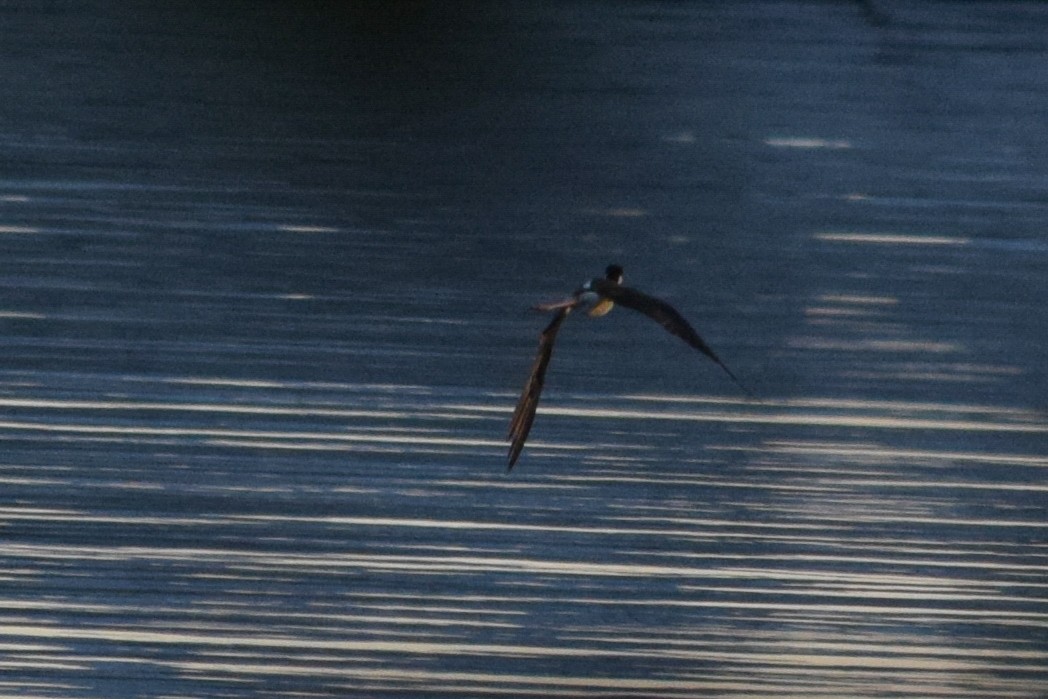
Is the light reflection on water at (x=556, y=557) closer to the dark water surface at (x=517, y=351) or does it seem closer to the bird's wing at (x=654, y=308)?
the dark water surface at (x=517, y=351)

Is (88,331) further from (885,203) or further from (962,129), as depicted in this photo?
(962,129)

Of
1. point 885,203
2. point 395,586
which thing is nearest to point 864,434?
point 885,203

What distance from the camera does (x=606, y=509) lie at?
4.07 feet

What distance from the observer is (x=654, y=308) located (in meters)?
1.16

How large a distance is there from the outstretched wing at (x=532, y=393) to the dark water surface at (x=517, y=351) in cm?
3

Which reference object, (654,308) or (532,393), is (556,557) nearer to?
(532,393)

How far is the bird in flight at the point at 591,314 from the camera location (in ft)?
3.76

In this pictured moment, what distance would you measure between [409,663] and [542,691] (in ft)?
0.48

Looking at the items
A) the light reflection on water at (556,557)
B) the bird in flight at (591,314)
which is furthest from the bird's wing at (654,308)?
the light reflection on water at (556,557)

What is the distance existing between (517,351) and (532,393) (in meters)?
0.08

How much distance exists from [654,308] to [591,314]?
0.29 feet

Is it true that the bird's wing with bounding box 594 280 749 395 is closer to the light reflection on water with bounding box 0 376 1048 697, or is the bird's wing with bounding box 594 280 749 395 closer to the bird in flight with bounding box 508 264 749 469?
the bird in flight with bounding box 508 264 749 469

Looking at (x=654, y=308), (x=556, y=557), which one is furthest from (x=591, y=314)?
(x=556, y=557)

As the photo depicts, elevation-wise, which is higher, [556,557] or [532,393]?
[532,393]
